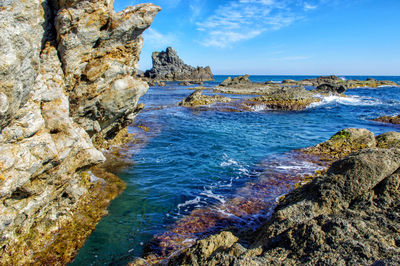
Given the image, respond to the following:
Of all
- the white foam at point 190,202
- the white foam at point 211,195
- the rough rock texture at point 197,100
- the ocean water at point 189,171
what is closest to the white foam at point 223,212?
the ocean water at point 189,171

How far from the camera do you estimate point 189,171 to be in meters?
14.5

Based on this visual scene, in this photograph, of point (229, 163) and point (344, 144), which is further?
point (344, 144)

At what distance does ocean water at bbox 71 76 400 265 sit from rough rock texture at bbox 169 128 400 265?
3.24 metres

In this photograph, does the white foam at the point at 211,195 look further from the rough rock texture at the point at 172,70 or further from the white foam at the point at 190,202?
the rough rock texture at the point at 172,70

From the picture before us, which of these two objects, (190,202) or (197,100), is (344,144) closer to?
(190,202)

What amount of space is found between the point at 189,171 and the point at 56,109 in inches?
332

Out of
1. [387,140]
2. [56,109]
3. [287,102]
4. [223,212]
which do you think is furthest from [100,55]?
[287,102]

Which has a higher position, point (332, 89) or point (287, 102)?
point (332, 89)

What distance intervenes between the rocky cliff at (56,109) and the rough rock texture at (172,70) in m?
138

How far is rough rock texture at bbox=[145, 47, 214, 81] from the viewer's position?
148 metres

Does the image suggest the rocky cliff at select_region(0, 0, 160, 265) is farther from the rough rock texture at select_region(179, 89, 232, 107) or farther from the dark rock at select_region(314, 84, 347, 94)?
the dark rock at select_region(314, 84, 347, 94)

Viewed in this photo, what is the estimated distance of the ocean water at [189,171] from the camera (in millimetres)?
8498

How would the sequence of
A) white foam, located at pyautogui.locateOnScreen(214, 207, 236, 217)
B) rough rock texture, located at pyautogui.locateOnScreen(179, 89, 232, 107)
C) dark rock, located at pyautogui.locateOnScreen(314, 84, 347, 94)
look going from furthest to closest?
dark rock, located at pyautogui.locateOnScreen(314, 84, 347, 94), rough rock texture, located at pyautogui.locateOnScreen(179, 89, 232, 107), white foam, located at pyautogui.locateOnScreen(214, 207, 236, 217)

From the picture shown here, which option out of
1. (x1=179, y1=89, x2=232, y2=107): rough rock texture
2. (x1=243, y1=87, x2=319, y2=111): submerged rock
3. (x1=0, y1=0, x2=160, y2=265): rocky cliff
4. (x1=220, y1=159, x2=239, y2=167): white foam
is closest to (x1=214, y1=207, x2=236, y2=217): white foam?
(x1=0, y1=0, x2=160, y2=265): rocky cliff
